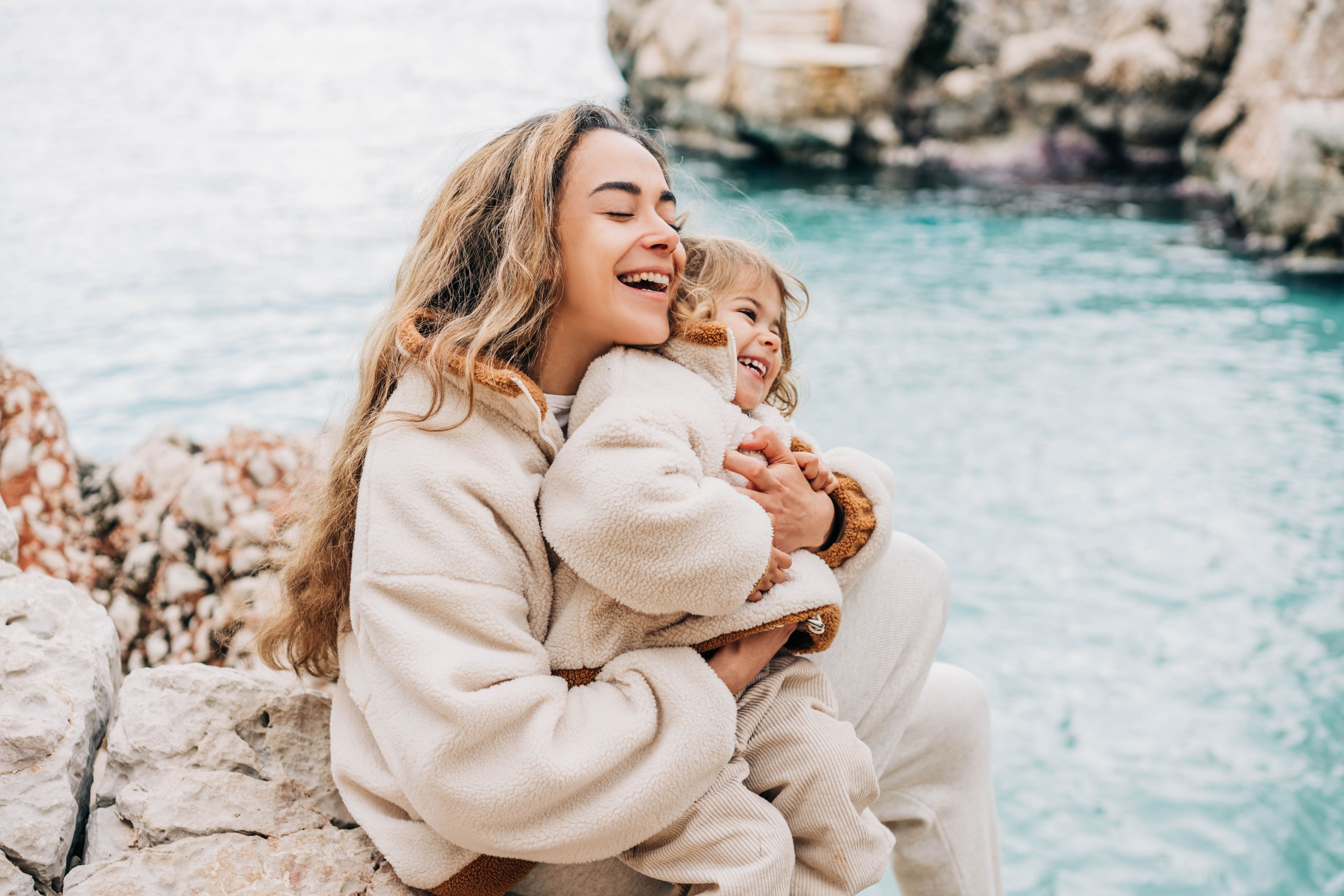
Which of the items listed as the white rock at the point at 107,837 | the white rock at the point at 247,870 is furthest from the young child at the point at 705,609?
the white rock at the point at 107,837

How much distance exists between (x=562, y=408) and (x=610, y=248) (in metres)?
0.25

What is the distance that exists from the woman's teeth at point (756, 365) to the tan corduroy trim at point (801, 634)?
548mm

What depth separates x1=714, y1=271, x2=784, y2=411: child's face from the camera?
187 centimetres

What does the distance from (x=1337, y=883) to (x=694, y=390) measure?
229 centimetres

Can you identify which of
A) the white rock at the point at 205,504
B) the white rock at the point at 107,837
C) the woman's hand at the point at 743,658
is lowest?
the white rock at the point at 205,504

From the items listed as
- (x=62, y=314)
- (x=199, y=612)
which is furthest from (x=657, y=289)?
(x=62, y=314)

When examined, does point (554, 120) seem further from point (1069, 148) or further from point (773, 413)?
point (1069, 148)

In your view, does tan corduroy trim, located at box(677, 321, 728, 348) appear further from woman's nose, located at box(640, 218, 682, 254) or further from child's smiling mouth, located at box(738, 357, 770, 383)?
child's smiling mouth, located at box(738, 357, 770, 383)

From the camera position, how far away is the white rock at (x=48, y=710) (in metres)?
1.32

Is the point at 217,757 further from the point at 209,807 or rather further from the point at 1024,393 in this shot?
the point at 1024,393

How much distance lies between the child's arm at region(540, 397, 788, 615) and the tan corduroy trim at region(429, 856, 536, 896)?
371mm

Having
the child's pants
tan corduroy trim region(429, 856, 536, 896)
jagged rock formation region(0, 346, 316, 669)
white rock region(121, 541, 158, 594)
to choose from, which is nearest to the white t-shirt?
the child's pants

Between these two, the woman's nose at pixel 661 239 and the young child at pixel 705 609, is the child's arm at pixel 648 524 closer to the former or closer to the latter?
the young child at pixel 705 609

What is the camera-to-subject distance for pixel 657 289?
5.26 feet
